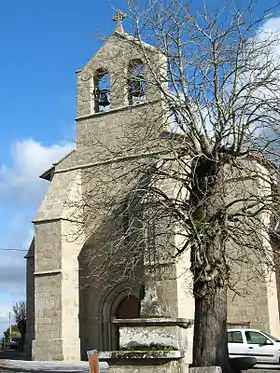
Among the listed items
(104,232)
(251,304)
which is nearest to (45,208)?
(104,232)

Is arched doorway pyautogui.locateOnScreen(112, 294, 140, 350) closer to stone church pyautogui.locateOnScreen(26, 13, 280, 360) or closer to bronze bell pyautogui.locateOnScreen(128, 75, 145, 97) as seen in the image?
stone church pyautogui.locateOnScreen(26, 13, 280, 360)

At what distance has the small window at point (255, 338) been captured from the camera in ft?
55.9

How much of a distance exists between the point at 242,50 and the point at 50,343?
12.9 metres

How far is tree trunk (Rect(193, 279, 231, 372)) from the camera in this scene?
1027 cm

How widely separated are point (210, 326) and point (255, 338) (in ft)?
24.1

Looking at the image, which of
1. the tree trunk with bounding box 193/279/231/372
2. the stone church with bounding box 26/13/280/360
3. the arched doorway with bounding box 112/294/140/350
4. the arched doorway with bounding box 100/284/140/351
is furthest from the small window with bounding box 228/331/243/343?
the tree trunk with bounding box 193/279/231/372

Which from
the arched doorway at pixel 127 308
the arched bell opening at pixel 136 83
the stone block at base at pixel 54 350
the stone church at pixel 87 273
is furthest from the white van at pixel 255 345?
the arched bell opening at pixel 136 83

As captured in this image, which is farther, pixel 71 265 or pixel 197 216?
pixel 71 265

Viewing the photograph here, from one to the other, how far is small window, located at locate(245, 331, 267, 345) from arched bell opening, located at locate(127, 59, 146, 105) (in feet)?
26.8

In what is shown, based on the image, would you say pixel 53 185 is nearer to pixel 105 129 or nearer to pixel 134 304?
pixel 105 129

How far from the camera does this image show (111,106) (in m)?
22.5

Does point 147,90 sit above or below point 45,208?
above

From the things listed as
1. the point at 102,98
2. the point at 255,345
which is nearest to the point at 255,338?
the point at 255,345

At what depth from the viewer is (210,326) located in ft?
34.4
